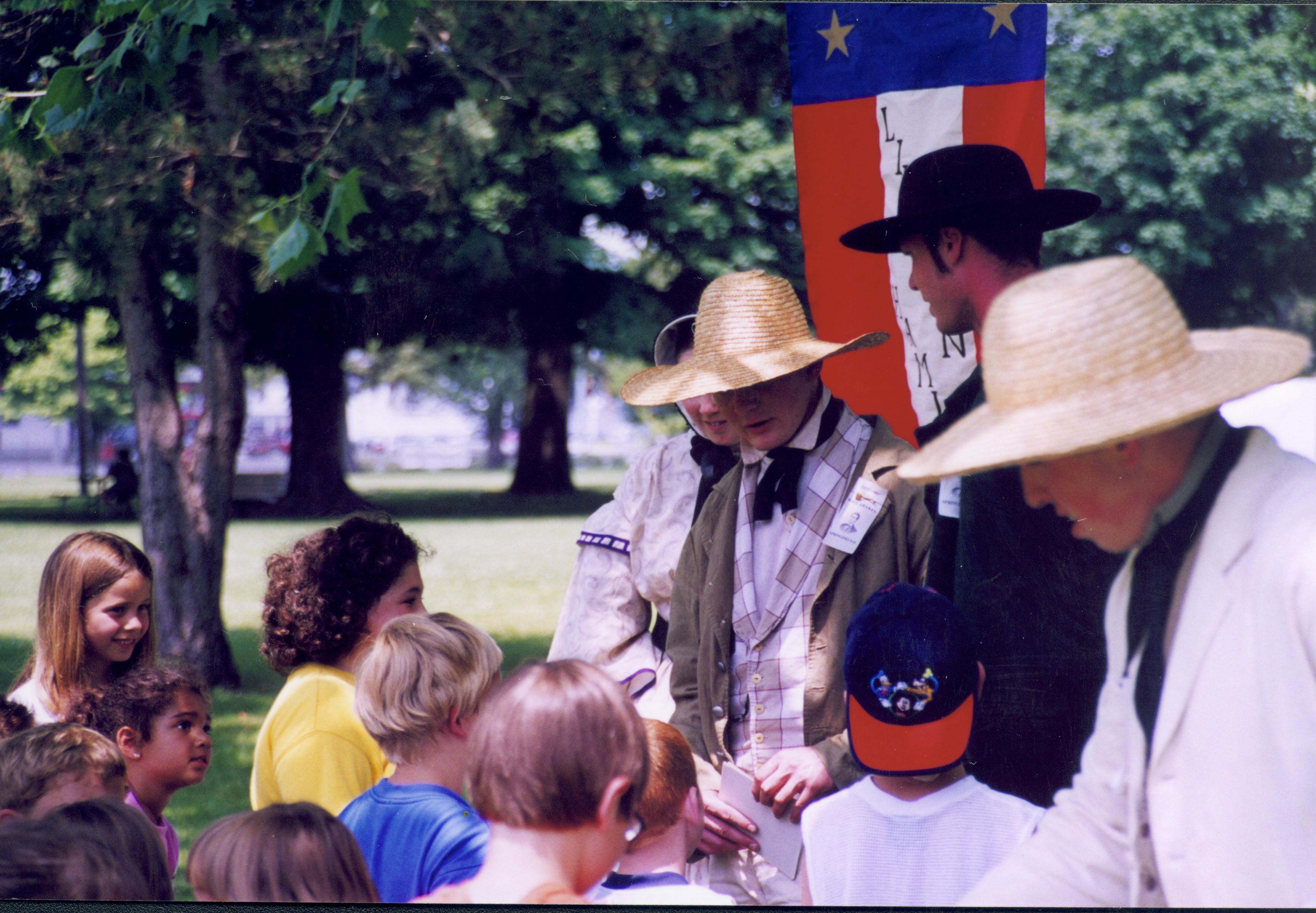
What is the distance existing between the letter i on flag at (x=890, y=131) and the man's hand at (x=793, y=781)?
825mm

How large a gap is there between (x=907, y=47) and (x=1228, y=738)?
1.56 meters

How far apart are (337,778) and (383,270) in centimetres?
107

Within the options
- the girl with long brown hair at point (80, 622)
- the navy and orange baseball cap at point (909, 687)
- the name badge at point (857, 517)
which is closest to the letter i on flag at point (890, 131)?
the name badge at point (857, 517)

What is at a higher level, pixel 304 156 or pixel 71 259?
pixel 304 156

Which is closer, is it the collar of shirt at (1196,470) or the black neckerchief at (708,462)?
the collar of shirt at (1196,470)

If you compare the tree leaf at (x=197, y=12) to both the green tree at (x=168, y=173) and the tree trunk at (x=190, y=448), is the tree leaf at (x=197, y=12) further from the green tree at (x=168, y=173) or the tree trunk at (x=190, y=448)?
the tree trunk at (x=190, y=448)

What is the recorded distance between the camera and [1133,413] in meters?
1.56

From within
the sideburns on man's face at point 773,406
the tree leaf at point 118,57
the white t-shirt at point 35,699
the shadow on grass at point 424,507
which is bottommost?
the white t-shirt at point 35,699

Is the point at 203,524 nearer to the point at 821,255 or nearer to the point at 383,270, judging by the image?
the point at 383,270

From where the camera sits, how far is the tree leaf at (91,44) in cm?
252

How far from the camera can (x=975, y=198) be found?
210 centimetres

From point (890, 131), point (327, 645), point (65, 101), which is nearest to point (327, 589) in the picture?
point (327, 645)

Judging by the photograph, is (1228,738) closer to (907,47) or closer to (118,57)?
(907,47)

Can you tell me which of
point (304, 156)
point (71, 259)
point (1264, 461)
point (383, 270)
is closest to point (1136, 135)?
point (1264, 461)
